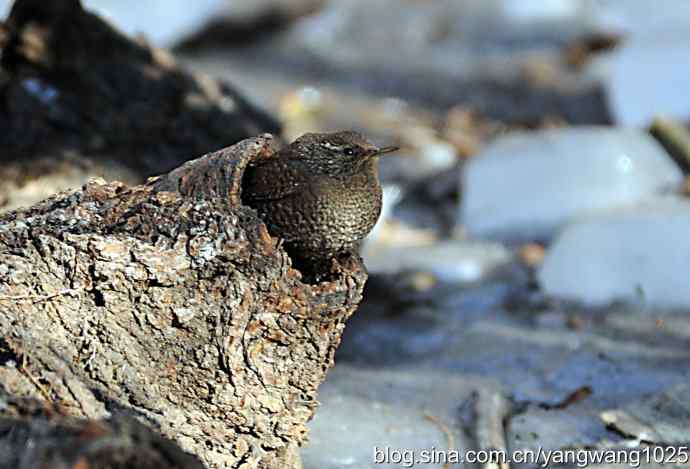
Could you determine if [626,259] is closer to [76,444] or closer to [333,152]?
[333,152]

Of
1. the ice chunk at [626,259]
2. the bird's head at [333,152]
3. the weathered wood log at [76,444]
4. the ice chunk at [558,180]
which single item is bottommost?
the weathered wood log at [76,444]

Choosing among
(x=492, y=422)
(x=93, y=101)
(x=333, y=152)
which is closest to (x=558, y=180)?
(x=492, y=422)

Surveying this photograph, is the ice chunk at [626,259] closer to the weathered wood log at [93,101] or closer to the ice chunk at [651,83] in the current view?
the weathered wood log at [93,101]

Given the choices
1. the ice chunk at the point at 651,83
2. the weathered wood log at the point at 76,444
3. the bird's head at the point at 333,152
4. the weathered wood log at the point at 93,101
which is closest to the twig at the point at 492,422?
the bird's head at the point at 333,152

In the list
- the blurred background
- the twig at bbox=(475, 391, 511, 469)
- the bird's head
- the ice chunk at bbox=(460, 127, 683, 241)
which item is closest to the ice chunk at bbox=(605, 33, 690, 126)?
the blurred background

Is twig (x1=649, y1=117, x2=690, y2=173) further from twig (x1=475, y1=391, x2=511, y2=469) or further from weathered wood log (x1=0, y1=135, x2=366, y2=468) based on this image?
weathered wood log (x1=0, y1=135, x2=366, y2=468)
